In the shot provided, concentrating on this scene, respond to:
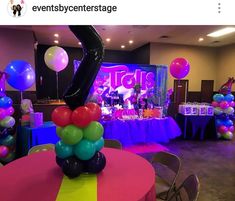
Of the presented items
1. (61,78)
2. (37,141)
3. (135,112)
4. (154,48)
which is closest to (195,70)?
(154,48)

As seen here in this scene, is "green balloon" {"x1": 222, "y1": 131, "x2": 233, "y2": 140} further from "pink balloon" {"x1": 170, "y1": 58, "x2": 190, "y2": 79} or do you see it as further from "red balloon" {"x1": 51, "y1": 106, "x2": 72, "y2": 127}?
"red balloon" {"x1": 51, "y1": 106, "x2": 72, "y2": 127}

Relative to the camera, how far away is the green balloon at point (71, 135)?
143 centimetres

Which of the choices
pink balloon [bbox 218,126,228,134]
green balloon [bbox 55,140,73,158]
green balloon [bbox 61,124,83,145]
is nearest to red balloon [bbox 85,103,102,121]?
green balloon [bbox 61,124,83,145]

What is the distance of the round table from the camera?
120 centimetres

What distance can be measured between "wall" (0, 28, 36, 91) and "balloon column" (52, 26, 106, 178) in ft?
16.7

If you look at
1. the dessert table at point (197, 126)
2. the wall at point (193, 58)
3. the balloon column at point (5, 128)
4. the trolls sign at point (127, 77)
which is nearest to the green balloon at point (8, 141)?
the balloon column at point (5, 128)

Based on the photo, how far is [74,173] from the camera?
1.41 m

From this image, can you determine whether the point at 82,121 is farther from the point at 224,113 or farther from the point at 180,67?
the point at 224,113

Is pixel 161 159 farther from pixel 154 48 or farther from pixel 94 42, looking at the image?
pixel 154 48

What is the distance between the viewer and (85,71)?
1496 mm

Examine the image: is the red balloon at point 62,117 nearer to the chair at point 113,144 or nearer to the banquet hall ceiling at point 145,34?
the chair at point 113,144

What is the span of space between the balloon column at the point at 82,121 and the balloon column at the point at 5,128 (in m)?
2.20
